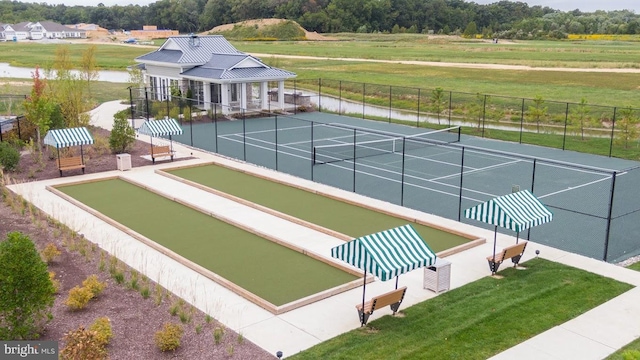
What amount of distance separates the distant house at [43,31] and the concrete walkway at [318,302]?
591 ft

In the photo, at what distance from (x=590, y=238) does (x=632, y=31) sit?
5961 inches

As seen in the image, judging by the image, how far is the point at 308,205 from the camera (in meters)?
22.2

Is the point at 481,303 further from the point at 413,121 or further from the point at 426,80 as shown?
the point at 426,80

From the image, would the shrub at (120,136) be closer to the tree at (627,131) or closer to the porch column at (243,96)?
the porch column at (243,96)

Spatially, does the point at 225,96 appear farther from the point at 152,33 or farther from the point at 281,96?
the point at 152,33

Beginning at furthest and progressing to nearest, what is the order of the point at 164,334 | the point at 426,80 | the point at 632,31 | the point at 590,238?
the point at 632,31 < the point at 426,80 < the point at 590,238 < the point at 164,334

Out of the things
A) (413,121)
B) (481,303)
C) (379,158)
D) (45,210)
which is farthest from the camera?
(413,121)

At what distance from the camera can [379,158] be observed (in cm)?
3014

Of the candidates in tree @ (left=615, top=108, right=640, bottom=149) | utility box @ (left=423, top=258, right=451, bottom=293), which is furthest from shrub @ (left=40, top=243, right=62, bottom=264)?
tree @ (left=615, top=108, right=640, bottom=149)

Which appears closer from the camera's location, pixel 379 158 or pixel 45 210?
pixel 45 210

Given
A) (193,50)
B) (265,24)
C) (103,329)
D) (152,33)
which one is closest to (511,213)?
(103,329)

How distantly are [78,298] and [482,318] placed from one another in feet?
28.2

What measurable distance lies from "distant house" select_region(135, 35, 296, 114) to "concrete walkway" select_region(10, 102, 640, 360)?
2123cm

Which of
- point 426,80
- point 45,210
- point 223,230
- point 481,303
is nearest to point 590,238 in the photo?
point 481,303
